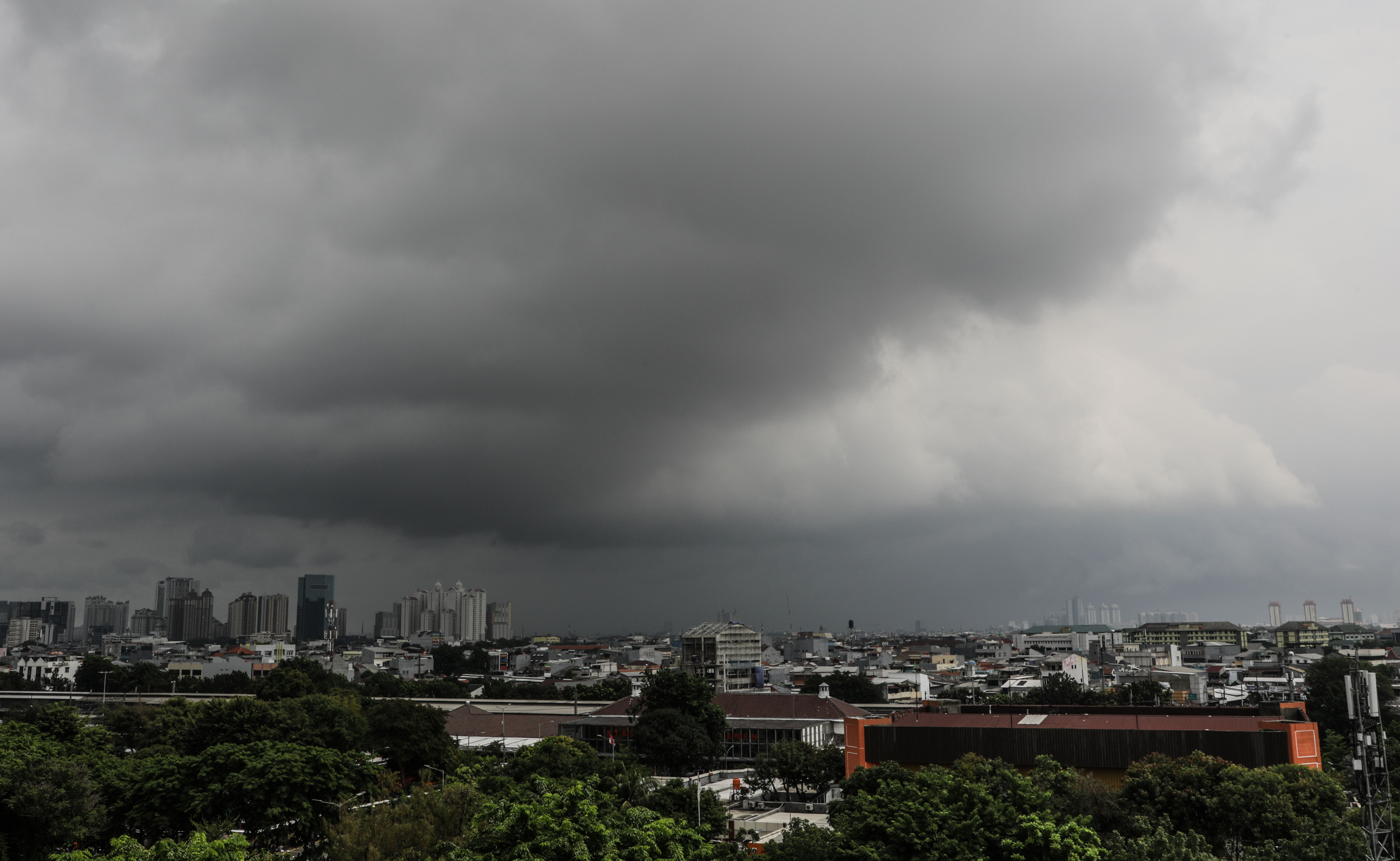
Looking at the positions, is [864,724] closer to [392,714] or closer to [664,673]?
[664,673]

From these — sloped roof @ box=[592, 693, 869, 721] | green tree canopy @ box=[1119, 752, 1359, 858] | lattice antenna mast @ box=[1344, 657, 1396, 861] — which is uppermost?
lattice antenna mast @ box=[1344, 657, 1396, 861]

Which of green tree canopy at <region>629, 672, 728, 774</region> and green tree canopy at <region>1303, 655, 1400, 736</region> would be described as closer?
green tree canopy at <region>629, 672, 728, 774</region>

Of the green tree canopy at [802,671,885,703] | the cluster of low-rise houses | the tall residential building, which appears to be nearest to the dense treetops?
the cluster of low-rise houses

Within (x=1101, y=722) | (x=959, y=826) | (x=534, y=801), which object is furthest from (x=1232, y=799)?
(x=534, y=801)

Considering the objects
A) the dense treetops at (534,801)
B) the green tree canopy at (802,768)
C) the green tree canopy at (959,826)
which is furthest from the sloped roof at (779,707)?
the green tree canopy at (959,826)

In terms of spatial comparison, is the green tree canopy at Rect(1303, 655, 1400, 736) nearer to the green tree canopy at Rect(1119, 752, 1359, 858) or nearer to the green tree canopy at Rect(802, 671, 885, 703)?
the green tree canopy at Rect(1119, 752, 1359, 858)

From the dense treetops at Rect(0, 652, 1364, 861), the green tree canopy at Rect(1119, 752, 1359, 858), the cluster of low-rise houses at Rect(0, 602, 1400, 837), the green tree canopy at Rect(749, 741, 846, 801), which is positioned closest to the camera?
the dense treetops at Rect(0, 652, 1364, 861)

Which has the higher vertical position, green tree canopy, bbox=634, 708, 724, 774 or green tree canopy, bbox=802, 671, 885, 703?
green tree canopy, bbox=634, 708, 724, 774

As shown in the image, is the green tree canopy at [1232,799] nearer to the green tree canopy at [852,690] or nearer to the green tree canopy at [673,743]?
the green tree canopy at [673,743]
